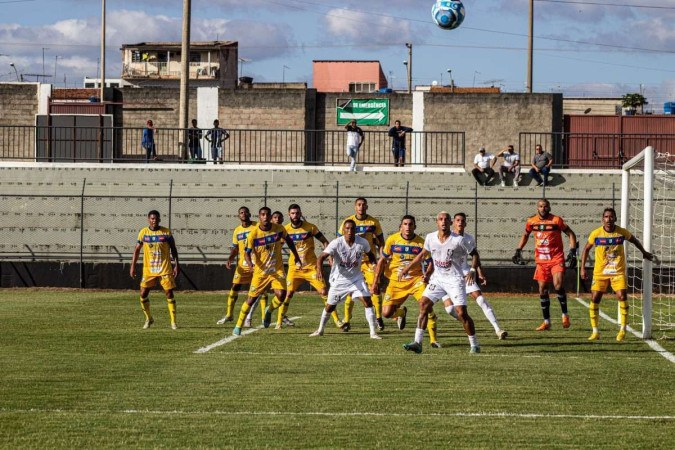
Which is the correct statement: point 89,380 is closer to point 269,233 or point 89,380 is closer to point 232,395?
point 232,395

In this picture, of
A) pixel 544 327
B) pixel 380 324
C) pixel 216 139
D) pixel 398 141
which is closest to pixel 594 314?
pixel 544 327

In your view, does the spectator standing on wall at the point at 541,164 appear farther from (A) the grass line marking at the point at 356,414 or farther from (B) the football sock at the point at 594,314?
(A) the grass line marking at the point at 356,414

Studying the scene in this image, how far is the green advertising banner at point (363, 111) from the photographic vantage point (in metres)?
45.8

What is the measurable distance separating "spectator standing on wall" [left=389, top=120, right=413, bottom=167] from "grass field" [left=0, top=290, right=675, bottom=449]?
62.7ft

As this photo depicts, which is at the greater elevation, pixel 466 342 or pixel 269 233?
pixel 269 233

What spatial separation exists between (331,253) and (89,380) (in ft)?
18.8

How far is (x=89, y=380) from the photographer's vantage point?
1311 centimetres

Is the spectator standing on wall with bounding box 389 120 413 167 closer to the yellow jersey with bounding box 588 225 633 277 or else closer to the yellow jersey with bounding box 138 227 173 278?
the yellow jersey with bounding box 138 227 173 278

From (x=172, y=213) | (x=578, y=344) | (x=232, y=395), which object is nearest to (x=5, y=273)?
(x=172, y=213)

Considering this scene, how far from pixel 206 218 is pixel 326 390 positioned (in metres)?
23.2

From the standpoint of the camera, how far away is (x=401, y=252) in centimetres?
1791

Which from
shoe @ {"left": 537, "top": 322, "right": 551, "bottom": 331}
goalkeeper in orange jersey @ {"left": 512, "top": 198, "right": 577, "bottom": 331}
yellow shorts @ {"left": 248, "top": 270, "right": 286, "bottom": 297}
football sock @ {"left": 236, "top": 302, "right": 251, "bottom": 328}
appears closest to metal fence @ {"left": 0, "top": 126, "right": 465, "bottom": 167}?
goalkeeper in orange jersey @ {"left": 512, "top": 198, "right": 577, "bottom": 331}

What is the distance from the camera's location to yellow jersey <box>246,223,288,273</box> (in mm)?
19031

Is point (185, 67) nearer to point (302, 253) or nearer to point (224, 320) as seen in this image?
point (224, 320)
